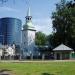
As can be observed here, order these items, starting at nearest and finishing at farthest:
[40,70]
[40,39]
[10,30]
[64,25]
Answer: [40,70], [64,25], [40,39], [10,30]

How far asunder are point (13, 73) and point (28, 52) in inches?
3641

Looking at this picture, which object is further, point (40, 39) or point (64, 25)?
point (40, 39)

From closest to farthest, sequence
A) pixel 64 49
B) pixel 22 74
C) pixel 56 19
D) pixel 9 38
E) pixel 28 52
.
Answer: pixel 22 74
pixel 64 49
pixel 56 19
pixel 28 52
pixel 9 38

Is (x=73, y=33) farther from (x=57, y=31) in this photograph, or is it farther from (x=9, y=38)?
(x=9, y=38)

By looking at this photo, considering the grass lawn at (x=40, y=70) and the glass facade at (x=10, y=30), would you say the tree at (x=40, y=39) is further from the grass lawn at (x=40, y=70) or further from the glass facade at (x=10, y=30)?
the grass lawn at (x=40, y=70)

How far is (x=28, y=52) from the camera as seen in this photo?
376ft

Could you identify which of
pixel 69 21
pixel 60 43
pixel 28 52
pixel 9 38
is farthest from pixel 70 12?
pixel 9 38

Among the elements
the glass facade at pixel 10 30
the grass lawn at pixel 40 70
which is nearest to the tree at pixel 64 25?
the glass facade at pixel 10 30

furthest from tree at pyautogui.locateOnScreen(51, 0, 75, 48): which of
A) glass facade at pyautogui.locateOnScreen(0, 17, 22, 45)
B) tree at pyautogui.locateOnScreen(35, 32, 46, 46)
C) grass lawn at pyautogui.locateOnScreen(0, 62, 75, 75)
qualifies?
grass lawn at pyautogui.locateOnScreen(0, 62, 75, 75)

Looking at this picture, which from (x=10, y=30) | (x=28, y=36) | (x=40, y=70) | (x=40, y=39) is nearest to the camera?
(x=40, y=70)

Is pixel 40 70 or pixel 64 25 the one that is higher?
pixel 64 25

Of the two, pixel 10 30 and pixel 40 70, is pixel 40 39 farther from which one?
pixel 40 70

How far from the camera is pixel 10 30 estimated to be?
147375 mm

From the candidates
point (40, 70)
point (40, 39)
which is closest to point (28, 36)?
point (40, 39)
